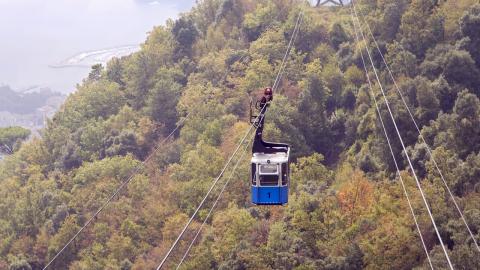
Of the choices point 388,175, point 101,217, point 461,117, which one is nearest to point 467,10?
point 461,117

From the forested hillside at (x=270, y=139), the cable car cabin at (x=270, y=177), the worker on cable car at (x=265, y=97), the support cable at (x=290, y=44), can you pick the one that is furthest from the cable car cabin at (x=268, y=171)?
the support cable at (x=290, y=44)

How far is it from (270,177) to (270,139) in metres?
36.4

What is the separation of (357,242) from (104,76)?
62.9 m

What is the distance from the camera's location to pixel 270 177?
906 inches

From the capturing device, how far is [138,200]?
→ 63.0 m

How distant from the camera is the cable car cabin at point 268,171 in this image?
74.8 ft

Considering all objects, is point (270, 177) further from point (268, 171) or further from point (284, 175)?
point (284, 175)

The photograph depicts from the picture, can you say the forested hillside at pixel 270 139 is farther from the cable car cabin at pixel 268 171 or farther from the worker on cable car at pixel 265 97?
the worker on cable car at pixel 265 97

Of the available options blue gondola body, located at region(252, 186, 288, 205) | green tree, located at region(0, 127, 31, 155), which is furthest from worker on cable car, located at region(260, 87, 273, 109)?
green tree, located at region(0, 127, 31, 155)

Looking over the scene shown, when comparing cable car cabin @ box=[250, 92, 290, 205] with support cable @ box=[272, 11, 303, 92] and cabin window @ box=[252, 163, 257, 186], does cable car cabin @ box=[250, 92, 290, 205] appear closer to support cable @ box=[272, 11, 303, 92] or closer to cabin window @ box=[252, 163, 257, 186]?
cabin window @ box=[252, 163, 257, 186]

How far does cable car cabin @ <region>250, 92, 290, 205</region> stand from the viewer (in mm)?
22797

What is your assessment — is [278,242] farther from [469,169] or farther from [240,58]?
[240,58]

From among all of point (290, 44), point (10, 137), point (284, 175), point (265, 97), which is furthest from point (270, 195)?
point (10, 137)

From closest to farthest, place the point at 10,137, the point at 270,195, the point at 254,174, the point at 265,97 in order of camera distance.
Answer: the point at 265,97 < the point at 254,174 < the point at 270,195 < the point at 10,137
